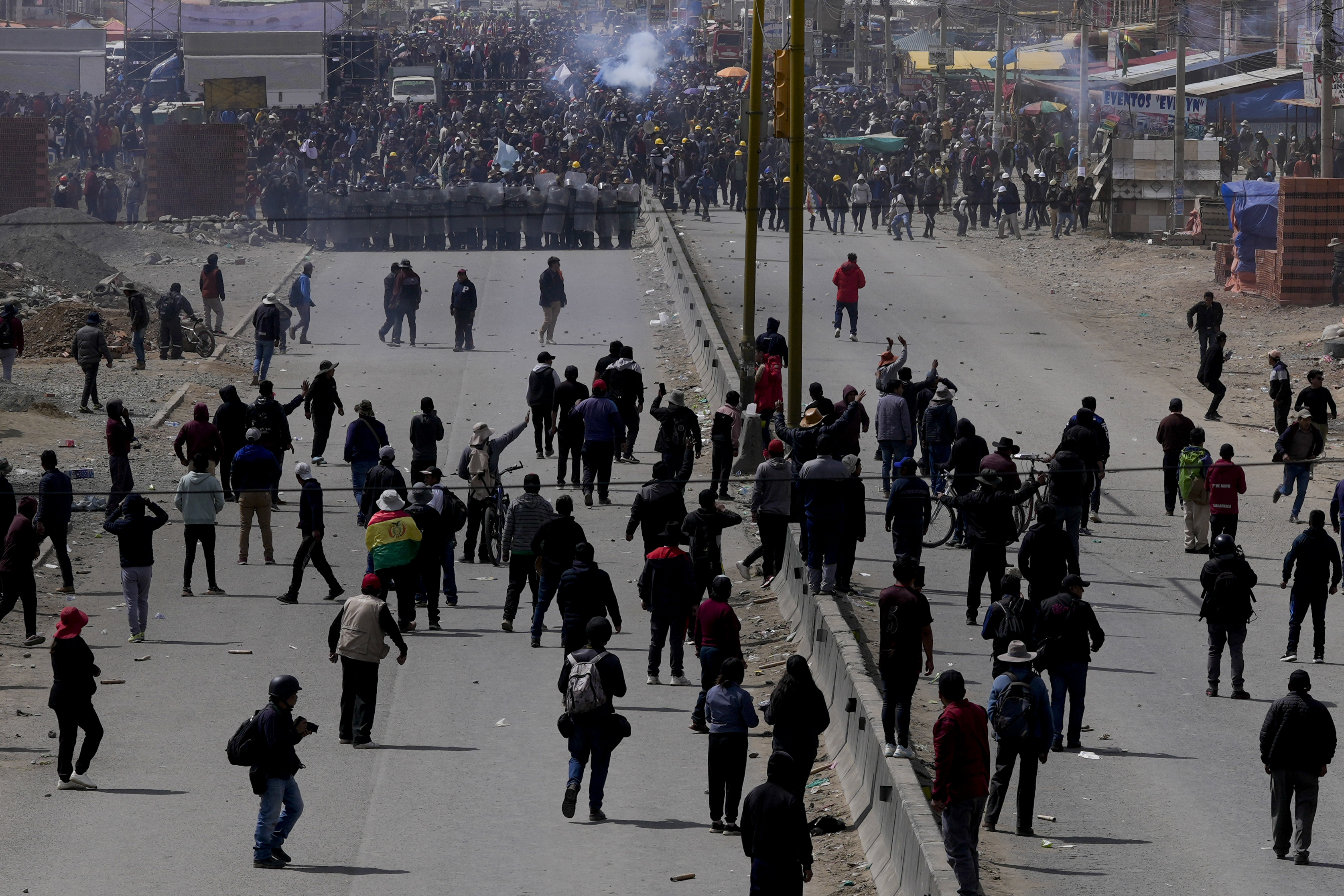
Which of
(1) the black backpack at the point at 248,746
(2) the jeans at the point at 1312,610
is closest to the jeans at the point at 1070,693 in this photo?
(2) the jeans at the point at 1312,610

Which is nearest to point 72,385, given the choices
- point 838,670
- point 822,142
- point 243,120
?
point 838,670

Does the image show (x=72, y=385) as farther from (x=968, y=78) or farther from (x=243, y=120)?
(x=968, y=78)

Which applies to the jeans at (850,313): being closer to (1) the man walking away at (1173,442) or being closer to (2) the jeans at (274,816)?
(1) the man walking away at (1173,442)

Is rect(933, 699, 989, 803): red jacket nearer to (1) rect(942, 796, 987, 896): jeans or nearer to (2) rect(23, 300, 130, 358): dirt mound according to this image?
(1) rect(942, 796, 987, 896): jeans

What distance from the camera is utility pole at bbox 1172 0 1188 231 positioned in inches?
1470

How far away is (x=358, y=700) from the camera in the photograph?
11641 mm

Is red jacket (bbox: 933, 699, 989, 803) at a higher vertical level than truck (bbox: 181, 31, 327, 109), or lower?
lower

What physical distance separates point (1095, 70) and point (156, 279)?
1697 inches

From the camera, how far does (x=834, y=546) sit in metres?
14.3

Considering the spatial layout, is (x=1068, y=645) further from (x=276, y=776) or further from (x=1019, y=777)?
(x=276, y=776)

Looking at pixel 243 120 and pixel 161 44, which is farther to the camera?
pixel 161 44

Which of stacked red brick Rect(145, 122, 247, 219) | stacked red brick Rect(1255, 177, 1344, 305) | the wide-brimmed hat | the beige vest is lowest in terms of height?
the beige vest

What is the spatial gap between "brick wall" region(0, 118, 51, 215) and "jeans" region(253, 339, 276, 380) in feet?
72.9

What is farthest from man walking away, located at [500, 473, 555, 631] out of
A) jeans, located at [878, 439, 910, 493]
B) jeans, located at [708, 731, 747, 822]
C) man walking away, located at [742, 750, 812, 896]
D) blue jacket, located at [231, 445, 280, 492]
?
man walking away, located at [742, 750, 812, 896]
